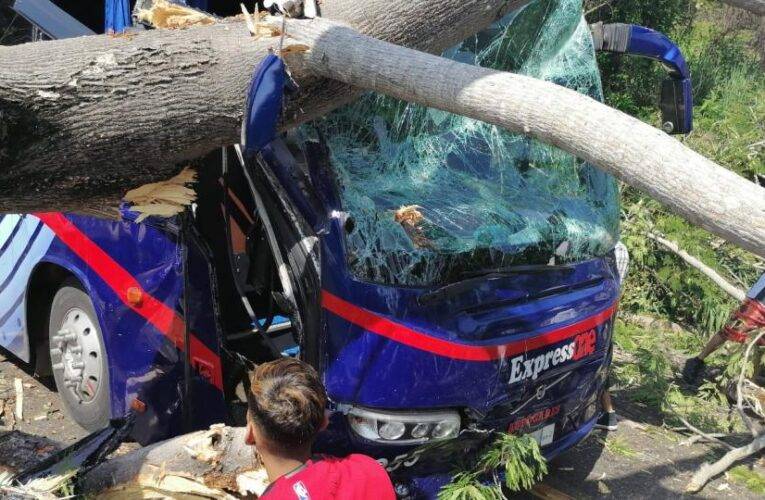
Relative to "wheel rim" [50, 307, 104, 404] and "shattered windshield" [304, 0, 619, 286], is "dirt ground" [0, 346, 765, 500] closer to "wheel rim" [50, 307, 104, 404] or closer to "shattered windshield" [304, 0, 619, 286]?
"wheel rim" [50, 307, 104, 404]

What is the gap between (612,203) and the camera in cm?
438

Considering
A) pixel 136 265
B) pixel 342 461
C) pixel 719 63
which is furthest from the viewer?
pixel 719 63

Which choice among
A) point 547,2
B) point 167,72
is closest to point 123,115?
point 167,72

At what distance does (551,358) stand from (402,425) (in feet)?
2.55

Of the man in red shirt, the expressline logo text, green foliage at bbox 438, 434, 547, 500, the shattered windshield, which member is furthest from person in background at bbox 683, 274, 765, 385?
the man in red shirt

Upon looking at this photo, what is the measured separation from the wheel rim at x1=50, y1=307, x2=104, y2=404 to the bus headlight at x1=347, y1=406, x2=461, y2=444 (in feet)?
5.32

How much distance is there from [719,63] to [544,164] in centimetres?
960

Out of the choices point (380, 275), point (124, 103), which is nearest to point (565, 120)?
point (380, 275)

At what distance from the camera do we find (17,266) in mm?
4637

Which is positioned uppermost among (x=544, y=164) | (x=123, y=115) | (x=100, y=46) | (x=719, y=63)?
(x=100, y=46)

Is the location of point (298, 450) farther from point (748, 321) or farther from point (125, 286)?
point (748, 321)

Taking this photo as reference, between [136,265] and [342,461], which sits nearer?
[342,461]

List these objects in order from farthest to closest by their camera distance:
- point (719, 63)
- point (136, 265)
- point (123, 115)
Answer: point (719, 63) < point (136, 265) < point (123, 115)

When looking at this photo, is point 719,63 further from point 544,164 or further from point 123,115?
point 123,115
